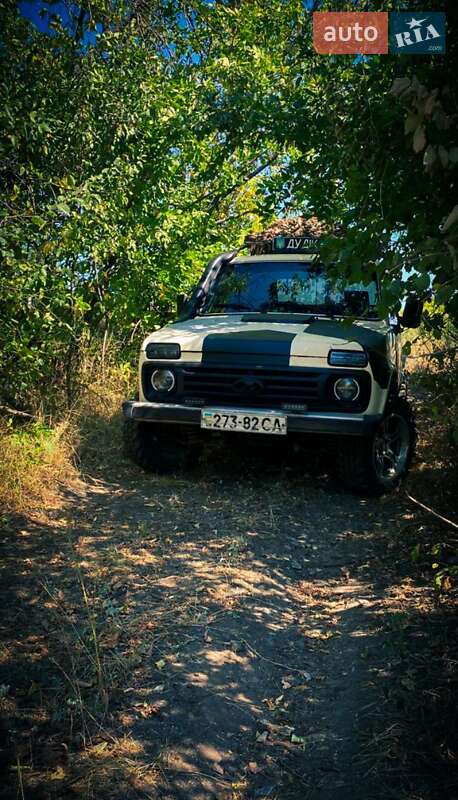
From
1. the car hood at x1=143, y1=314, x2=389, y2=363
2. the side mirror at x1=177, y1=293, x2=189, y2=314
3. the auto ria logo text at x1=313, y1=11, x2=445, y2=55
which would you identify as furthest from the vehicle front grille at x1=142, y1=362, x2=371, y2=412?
the auto ria logo text at x1=313, y1=11, x2=445, y2=55

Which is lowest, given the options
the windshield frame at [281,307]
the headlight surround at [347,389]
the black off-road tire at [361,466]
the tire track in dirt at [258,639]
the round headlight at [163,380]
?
the tire track in dirt at [258,639]

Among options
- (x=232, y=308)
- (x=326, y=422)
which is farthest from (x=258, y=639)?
(x=232, y=308)

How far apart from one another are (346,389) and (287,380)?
17.0 inches

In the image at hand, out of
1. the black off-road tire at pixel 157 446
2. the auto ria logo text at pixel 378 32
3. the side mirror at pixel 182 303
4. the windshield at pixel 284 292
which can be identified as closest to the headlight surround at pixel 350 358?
the windshield at pixel 284 292

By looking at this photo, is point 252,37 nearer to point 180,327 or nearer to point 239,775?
point 180,327

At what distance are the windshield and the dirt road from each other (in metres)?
1.64

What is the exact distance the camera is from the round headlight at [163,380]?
541 centimetres

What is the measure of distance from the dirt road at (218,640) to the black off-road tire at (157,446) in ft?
2.06

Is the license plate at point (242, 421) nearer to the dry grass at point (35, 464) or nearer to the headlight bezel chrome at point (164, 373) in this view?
the headlight bezel chrome at point (164, 373)

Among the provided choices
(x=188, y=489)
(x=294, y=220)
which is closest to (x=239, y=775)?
(x=188, y=489)

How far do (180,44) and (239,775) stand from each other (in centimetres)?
913

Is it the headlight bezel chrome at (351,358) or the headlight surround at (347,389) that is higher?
the headlight bezel chrome at (351,358)

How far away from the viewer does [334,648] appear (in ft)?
10.2

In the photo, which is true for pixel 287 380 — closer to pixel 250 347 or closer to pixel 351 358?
pixel 250 347
